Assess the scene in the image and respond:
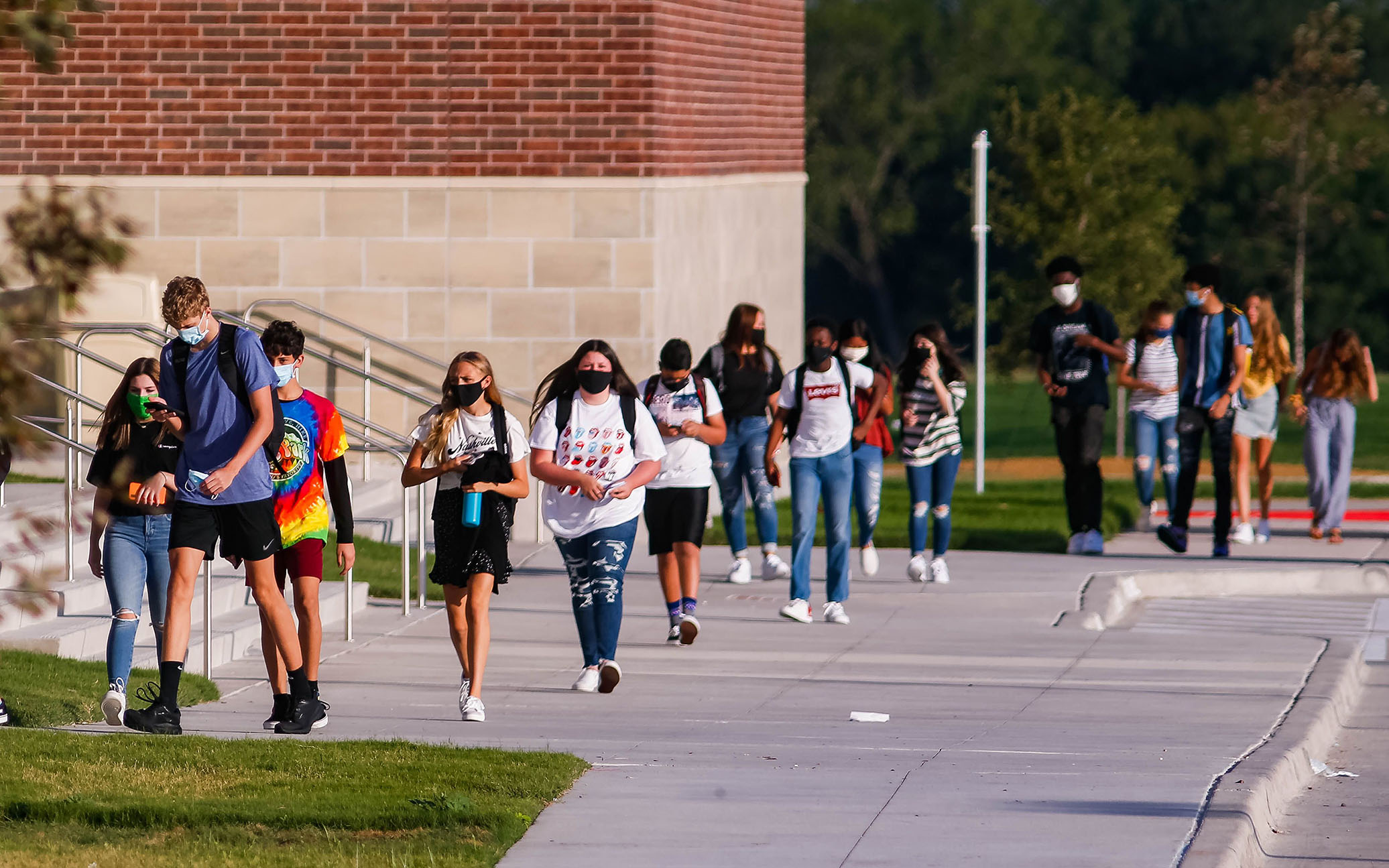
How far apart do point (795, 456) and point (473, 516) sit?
3202 millimetres

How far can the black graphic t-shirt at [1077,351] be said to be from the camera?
1502cm

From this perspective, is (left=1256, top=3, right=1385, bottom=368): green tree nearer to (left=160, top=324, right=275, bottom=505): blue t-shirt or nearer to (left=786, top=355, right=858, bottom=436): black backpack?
(left=786, top=355, right=858, bottom=436): black backpack

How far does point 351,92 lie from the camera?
1655 centimetres

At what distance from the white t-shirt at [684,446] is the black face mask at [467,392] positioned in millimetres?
2214

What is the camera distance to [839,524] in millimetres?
Result: 11891

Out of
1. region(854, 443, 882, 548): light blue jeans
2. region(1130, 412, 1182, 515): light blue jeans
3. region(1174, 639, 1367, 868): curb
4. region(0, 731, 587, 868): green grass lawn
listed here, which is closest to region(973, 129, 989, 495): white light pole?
region(1130, 412, 1182, 515): light blue jeans

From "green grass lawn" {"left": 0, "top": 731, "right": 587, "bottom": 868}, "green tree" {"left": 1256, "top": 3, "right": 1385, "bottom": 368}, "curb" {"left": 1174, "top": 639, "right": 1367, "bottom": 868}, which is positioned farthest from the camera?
"green tree" {"left": 1256, "top": 3, "right": 1385, "bottom": 368}

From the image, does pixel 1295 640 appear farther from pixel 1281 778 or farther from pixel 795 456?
pixel 1281 778

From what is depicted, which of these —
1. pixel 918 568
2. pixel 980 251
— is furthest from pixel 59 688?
pixel 980 251

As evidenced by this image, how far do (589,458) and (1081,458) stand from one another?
21.0 ft

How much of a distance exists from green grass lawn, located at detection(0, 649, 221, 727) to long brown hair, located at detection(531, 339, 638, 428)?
1.96 metres

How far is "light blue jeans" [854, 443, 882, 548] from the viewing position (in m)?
13.1

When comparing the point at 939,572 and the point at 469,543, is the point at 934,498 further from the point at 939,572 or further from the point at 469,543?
the point at 469,543

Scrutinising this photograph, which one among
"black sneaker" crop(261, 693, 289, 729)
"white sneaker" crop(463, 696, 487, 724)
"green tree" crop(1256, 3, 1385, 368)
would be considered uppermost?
"green tree" crop(1256, 3, 1385, 368)
